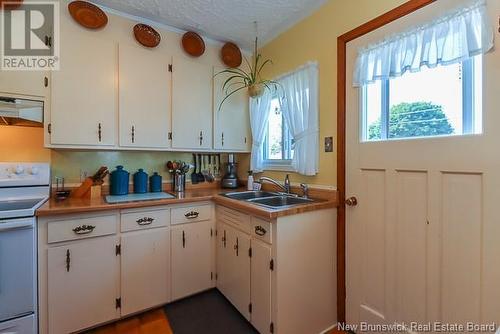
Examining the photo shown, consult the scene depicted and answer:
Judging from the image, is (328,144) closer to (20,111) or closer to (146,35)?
(146,35)

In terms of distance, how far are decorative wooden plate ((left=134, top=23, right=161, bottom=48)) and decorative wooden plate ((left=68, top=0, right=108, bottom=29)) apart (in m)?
0.23

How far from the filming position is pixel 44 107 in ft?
5.45

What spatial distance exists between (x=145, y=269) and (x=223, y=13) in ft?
6.82

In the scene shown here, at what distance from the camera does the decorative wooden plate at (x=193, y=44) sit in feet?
7.11

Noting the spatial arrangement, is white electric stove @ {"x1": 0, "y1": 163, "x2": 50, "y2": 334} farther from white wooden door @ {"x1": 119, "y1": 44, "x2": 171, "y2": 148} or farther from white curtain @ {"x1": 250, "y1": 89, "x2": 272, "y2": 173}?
white curtain @ {"x1": 250, "y1": 89, "x2": 272, "y2": 173}

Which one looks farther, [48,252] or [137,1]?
[137,1]

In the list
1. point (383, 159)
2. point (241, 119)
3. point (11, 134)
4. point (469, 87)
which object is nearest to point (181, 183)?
A: point (241, 119)

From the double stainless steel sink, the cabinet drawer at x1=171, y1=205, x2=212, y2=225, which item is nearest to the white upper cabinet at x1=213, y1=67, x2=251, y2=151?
the double stainless steel sink

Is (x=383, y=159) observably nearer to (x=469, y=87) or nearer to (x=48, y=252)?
(x=469, y=87)

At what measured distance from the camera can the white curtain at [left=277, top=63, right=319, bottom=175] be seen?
184 cm

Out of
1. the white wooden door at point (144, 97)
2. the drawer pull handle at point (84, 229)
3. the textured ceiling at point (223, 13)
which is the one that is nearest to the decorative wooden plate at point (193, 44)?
the textured ceiling at point (223, 13)

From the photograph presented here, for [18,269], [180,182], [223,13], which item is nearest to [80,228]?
[18,269]

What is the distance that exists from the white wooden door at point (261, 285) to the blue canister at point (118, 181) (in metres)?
1.26

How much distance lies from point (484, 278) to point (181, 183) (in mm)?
2143
